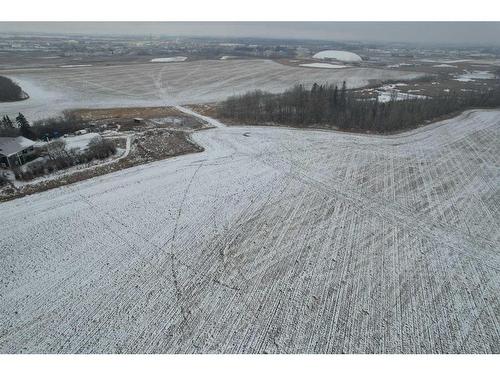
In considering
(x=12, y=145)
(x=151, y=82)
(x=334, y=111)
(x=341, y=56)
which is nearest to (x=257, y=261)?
(x=12, y=145)

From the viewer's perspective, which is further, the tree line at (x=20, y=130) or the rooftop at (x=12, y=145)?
the tree line at (x=20, y=130)

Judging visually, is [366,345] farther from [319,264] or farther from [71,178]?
[71,178]

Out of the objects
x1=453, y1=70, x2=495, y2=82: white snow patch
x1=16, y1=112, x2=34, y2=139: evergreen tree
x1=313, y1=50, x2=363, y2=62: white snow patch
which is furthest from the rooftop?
x1=313, y1=50, x2=363, y2=62: white snow patch

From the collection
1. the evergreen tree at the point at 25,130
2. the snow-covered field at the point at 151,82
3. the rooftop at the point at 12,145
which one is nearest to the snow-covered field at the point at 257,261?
the rooftop at the point at 12,145

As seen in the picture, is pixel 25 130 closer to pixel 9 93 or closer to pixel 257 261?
pixel 9 93

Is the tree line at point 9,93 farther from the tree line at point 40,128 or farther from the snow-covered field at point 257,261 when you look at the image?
the snow-covered field at point 257,261

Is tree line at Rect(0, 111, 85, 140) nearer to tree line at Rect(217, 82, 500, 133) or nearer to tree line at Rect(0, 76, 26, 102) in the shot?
tree line at Rect(217, 82, 500, 133)
